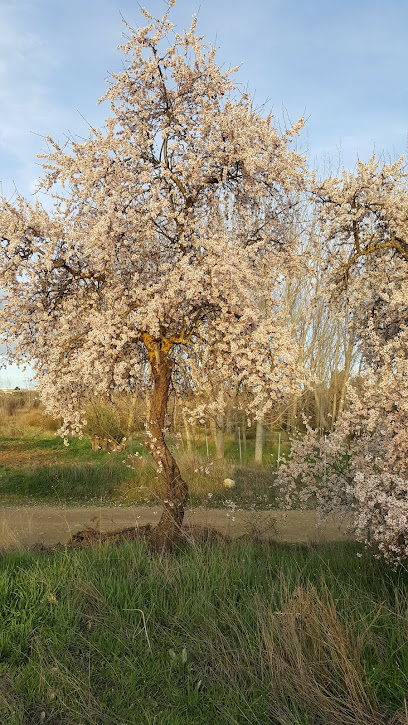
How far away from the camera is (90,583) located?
557cm

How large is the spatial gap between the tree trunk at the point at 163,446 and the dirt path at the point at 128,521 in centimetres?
142

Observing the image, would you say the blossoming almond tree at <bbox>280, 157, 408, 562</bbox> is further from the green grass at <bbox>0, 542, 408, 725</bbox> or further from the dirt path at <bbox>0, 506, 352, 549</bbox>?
the dirt path at <bbox>0, 506, 352, 549</bbox>

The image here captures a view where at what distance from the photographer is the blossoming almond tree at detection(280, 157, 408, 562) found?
20.3 feet

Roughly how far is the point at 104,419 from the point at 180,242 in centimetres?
1292

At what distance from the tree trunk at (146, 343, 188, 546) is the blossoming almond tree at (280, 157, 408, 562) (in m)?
1.55

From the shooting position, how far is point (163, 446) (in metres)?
8.41

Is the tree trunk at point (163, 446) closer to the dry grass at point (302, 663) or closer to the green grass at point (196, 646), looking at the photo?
the green grass at point (196, 646)

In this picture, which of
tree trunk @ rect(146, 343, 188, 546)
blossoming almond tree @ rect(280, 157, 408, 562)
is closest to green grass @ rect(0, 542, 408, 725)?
blossoming almond tree @ rect(280, 157, 408, 562)

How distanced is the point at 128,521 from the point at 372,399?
6794 mm

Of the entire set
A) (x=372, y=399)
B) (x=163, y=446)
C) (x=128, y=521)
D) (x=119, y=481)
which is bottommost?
(x=128, y=521)

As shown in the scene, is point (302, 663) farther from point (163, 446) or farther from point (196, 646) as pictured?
point (163, 446)

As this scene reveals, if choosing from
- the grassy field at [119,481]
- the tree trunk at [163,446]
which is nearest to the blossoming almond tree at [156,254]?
the tree trunk at [163,446]

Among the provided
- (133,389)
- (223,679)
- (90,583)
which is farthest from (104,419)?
(223,679)

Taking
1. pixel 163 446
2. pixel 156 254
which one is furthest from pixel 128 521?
pixel 156 254
